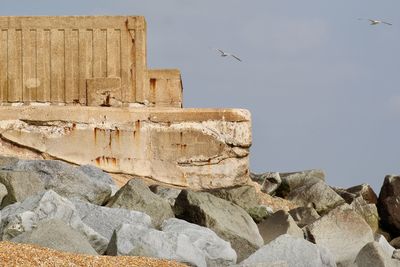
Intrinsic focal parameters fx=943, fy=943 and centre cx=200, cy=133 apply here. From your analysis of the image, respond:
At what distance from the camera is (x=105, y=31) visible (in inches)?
549

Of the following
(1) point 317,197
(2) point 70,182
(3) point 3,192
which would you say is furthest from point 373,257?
(1) point 317,197

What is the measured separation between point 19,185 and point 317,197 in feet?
20.6

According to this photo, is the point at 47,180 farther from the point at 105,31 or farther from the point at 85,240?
the point at 105,31

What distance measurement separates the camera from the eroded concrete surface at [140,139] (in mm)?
12148

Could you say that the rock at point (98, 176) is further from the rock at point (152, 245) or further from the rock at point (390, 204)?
the rock at point (390, 204)

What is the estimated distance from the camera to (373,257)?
9641mm

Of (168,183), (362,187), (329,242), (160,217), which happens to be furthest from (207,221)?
(362,187)

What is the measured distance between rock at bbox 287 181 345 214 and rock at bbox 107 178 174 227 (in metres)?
5.03

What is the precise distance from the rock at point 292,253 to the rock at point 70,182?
7.33ft

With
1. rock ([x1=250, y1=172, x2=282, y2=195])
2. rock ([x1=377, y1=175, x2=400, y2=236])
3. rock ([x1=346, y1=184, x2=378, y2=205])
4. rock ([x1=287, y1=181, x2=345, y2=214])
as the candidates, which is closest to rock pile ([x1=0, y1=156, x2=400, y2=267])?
rock ([x1=287, y1=181, x2=345, y2=214])

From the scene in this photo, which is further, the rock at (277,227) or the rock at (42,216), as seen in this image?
the rock at (277,227)

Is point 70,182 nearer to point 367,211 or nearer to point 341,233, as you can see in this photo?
point 341,233

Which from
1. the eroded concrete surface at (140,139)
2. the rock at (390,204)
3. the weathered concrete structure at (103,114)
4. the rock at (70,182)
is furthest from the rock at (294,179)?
the rock at (70,182)

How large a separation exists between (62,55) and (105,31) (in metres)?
0.75
